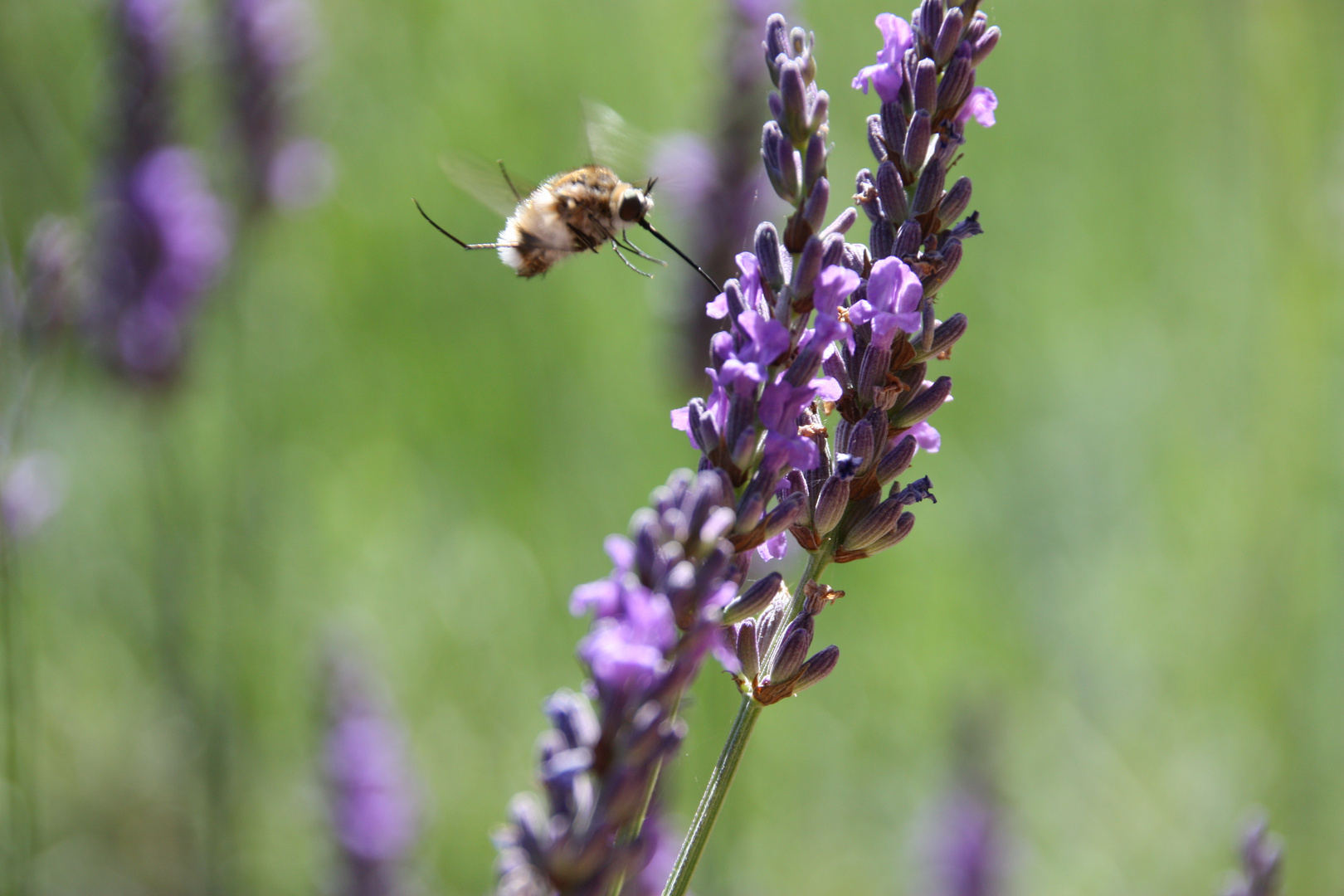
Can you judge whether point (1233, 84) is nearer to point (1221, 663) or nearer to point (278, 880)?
point (1221, 663)

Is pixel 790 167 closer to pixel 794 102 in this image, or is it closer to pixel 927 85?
pixel 794 102

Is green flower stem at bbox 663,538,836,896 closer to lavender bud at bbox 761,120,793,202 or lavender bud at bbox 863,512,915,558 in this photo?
lavender bud at bbox 863,512,915,558

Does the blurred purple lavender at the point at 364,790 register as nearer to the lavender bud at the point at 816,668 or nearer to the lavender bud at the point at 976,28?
the lavender bud at the point at 816,668

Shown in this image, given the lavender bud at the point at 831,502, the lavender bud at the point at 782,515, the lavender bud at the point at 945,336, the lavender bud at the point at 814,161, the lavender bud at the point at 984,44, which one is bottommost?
the lavender bud at the point at 831,502

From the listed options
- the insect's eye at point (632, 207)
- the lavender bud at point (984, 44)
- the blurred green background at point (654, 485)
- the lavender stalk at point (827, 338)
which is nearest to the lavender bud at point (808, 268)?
the lavender stalk at point (827, 338)

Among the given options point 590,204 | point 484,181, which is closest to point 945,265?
point 590,204

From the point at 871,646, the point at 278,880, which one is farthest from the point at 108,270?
the point at 871,646
